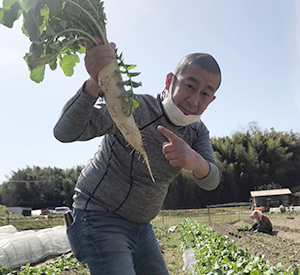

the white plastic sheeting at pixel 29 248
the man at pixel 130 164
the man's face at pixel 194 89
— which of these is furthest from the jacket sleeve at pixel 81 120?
the white plastic sheeting at pixel 29 248

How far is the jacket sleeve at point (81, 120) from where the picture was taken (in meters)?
1.35

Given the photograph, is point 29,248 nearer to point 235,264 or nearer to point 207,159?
point 235,264

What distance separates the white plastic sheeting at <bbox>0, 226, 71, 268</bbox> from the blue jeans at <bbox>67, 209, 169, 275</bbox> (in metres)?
7.50

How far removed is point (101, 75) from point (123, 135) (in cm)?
34

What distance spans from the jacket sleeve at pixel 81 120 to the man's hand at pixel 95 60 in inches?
1.8

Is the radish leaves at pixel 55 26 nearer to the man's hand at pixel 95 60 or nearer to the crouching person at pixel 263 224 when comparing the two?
the man's hand at pixel 95 60

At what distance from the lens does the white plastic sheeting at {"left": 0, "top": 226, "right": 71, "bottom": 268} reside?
26.1 feet

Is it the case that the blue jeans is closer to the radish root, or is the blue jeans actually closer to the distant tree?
the radish root

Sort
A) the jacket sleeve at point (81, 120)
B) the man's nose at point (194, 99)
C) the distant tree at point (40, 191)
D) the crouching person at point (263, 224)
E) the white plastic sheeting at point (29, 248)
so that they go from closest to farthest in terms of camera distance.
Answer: the jacket sleeve at point (81, 120) → the man's nose at point (194, 99) → the white plastic sheeting at point (29, 248) → the crouching person at point (263, 224) → the distant tree at point (40, 191)

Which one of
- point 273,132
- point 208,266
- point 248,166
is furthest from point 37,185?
point 208,266

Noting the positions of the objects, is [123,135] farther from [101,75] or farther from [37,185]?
[37,185]

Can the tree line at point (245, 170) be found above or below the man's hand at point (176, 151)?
below

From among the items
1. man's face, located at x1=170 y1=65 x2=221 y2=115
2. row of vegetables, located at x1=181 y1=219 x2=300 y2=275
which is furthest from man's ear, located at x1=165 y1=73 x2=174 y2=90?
row of vegetables, located at x1=181 y1=219 x2=300 y2=275

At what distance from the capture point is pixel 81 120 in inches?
53.6
